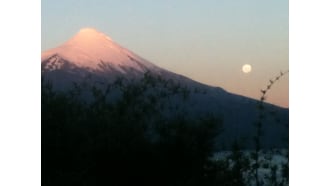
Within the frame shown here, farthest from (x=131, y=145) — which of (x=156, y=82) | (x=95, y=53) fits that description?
(x=95, y=53)

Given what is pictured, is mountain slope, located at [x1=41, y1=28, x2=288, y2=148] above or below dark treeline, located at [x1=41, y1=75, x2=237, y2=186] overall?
above

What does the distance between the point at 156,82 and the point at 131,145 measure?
0.43m

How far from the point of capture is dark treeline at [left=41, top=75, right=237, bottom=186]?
14.7 feet

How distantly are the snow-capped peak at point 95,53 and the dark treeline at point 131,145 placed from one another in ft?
0.46

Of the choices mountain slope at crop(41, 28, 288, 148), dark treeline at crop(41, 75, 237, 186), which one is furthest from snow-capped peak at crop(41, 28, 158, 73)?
dark treeline at crop(41, 75, 237, 186)

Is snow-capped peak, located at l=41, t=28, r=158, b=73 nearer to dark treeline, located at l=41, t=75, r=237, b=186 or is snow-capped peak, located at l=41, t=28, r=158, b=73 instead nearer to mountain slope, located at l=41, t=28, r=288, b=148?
mountain slope, located at l=41, t=28, r=288, b=148

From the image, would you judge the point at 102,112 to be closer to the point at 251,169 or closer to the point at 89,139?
the point at 89,139

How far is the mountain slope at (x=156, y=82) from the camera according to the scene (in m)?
4.39

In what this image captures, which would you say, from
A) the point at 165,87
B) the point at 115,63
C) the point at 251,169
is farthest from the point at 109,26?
the point at 251,169

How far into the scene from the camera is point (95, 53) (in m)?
4.59

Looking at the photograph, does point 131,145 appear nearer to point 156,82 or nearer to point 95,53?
point 156,82

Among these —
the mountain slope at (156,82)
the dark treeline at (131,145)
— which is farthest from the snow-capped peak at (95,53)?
the dark treeline at (131,145)

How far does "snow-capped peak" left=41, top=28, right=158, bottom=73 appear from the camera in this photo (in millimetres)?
4457
